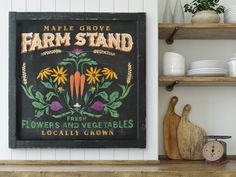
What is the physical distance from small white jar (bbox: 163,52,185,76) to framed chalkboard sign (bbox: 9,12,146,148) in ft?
0.75

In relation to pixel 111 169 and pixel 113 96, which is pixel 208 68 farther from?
pixel 111 169

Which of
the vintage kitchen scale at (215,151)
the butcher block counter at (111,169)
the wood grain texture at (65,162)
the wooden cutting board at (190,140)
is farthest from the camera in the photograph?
the wooden cutting board at (190,140)

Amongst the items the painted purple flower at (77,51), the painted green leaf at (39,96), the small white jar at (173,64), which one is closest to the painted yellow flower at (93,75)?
the painted purple flower at (77,51)

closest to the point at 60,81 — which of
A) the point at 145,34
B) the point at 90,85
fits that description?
the point at 90,85

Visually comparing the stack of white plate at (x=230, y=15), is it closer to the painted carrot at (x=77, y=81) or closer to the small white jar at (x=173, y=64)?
the small white jar at (x=173, y=64)

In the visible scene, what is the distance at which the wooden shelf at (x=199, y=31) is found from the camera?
2.80 m

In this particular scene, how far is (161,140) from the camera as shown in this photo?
3.07m

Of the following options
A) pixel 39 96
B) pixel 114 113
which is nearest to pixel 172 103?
pixel 114 113

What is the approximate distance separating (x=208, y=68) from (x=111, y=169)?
0.90 metres

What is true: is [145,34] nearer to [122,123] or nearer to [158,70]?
[158,70]

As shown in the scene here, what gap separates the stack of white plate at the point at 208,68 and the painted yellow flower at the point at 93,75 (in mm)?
616

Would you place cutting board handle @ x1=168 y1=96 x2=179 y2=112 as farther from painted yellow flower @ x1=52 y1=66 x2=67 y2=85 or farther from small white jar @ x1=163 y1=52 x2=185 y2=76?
painted yellow flower @ x1=52 y1=66 x2=67 y2=85

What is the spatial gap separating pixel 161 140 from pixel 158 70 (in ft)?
1.58

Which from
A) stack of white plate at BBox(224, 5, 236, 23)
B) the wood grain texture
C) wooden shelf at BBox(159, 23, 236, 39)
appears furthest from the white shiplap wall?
stack of white plate at BBox(224, 5, 236, 23)
